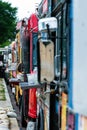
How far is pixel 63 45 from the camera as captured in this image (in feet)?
15.6

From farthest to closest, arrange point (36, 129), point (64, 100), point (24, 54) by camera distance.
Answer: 1. point (24, 54)
2. point (36, 129)
3. point (64, 100)

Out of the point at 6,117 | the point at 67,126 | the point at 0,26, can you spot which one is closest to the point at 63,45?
the point at 67,126

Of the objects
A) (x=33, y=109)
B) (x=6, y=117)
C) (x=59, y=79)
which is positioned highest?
(x=59, y=79)

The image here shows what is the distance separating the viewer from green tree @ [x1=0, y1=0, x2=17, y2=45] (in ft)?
214

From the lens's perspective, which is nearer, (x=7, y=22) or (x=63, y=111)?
(x=63, y=111)

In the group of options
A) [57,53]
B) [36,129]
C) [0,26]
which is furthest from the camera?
[0,26]

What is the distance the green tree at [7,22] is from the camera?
65375 mm

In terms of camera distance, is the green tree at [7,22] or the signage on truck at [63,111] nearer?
the signage on truck at [63,111]

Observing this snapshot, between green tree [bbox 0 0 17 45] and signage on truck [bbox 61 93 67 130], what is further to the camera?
green tree [bbox 0 0 17 45]

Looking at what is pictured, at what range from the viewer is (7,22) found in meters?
67.4

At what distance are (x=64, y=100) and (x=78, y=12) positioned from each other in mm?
2074

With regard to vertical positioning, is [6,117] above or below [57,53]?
below

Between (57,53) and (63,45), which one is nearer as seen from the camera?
(63,45)

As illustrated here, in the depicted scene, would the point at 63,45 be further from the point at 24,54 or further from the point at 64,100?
the point at 24,54
